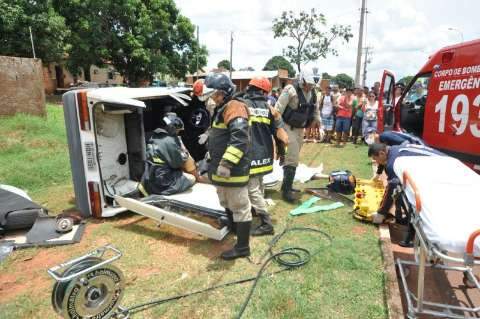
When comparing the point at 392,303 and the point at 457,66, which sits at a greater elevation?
the point at 457,66

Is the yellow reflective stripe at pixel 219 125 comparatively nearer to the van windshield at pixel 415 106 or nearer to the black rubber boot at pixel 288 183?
the black rubber boot at pixel 288 183

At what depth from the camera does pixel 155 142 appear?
4.79m

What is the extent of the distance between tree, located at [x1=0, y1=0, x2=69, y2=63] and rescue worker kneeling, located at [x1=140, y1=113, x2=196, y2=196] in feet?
54.3

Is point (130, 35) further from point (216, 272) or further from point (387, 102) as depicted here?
point (216, 272)

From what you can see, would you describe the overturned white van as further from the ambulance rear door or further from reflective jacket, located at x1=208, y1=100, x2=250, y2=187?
the ambulance rear door

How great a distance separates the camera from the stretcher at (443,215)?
2.00 meters

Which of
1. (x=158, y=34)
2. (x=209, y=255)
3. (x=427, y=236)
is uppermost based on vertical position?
(x=158, y=34)

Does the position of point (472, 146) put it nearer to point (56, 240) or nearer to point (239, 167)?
point (239, 167)

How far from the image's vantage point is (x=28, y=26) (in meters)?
17.1

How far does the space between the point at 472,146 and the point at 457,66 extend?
3.88ft

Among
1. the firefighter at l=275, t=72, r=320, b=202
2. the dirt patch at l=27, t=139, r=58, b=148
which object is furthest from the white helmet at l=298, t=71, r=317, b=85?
the dirt patch at l=27, t=139, r=58, b=148

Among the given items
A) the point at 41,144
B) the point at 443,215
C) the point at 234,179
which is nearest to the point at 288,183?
the point at 234,179

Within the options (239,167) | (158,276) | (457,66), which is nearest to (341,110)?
(457,66)

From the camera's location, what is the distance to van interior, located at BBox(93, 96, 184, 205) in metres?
4.66
